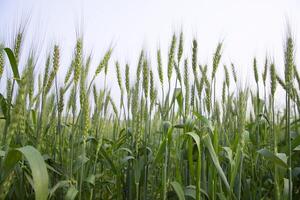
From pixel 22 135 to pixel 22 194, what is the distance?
0.32 metres

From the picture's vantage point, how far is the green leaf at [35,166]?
0.93 m

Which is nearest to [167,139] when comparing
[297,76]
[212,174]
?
[212,174]

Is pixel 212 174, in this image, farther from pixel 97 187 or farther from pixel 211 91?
pixel 97 187

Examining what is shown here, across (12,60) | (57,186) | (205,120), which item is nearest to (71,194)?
(57,186)

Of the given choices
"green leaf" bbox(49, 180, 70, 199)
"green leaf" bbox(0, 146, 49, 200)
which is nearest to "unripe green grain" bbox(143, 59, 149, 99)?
"green leaf" bbox(49, 180, 70, 199)

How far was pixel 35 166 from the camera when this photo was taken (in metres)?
0.95

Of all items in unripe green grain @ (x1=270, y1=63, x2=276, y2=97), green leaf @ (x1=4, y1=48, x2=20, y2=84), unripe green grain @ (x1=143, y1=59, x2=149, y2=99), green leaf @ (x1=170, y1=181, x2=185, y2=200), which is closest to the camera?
green leaf @ (x1=4, y1=48, x2=20, y2=84)

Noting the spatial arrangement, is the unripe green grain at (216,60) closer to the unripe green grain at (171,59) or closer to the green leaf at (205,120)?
the unripe green grain at (171,59)

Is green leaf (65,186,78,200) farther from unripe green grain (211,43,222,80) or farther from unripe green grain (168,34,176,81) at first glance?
unripe green grain (211,43,222,80)

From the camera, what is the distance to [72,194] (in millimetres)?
1337

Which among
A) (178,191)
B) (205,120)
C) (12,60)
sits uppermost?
(12,60)

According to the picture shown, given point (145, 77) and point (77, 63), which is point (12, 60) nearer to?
point (77, 63)

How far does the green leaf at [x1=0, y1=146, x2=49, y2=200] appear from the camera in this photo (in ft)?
3.04

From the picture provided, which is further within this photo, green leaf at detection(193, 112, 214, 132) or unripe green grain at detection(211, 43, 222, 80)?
unripe green grain at detection(211, 43, 222, 80)
